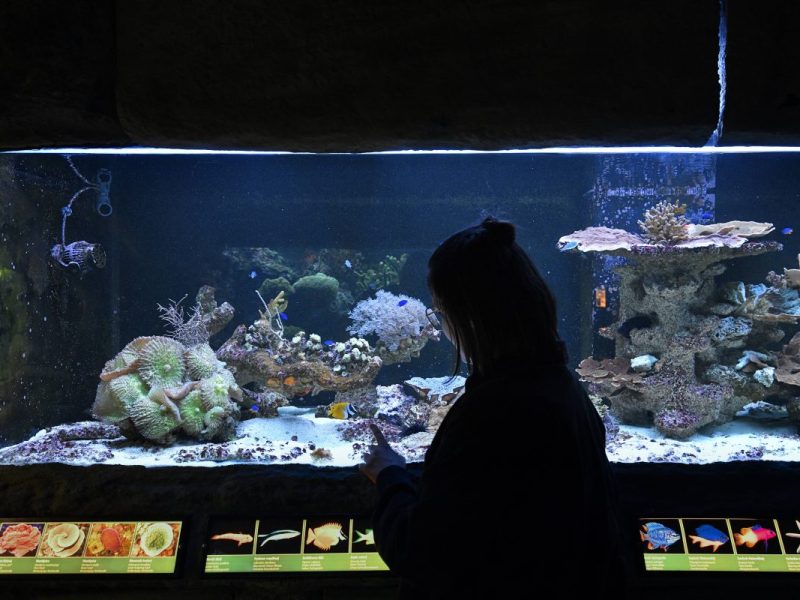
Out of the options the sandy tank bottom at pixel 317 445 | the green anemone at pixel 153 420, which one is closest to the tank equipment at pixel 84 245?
the sandy tank bottom at pixel 317 445

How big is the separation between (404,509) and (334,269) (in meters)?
5.75

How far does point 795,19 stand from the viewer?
1.92 metres

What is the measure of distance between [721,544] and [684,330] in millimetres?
3391

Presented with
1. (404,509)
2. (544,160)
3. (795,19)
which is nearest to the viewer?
(404,509)

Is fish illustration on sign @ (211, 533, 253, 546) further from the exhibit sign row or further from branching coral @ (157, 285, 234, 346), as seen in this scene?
branching coral @ (157, 285, 234, 346)

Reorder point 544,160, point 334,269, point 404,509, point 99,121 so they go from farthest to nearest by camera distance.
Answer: point 334,269, point 544,160, point 99,121, point 404,509

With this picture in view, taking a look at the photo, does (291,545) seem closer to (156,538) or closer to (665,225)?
(156,538)

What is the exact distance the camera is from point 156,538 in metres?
2.38

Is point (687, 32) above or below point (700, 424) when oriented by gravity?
above

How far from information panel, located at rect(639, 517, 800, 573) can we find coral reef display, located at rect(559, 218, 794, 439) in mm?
2745

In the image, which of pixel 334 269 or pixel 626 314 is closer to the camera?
pixel 626 314

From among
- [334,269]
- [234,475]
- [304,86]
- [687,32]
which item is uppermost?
[687,32]

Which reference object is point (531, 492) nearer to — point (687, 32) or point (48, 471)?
point (687, 32)

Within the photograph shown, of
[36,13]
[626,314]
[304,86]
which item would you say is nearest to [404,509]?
[304,86]
